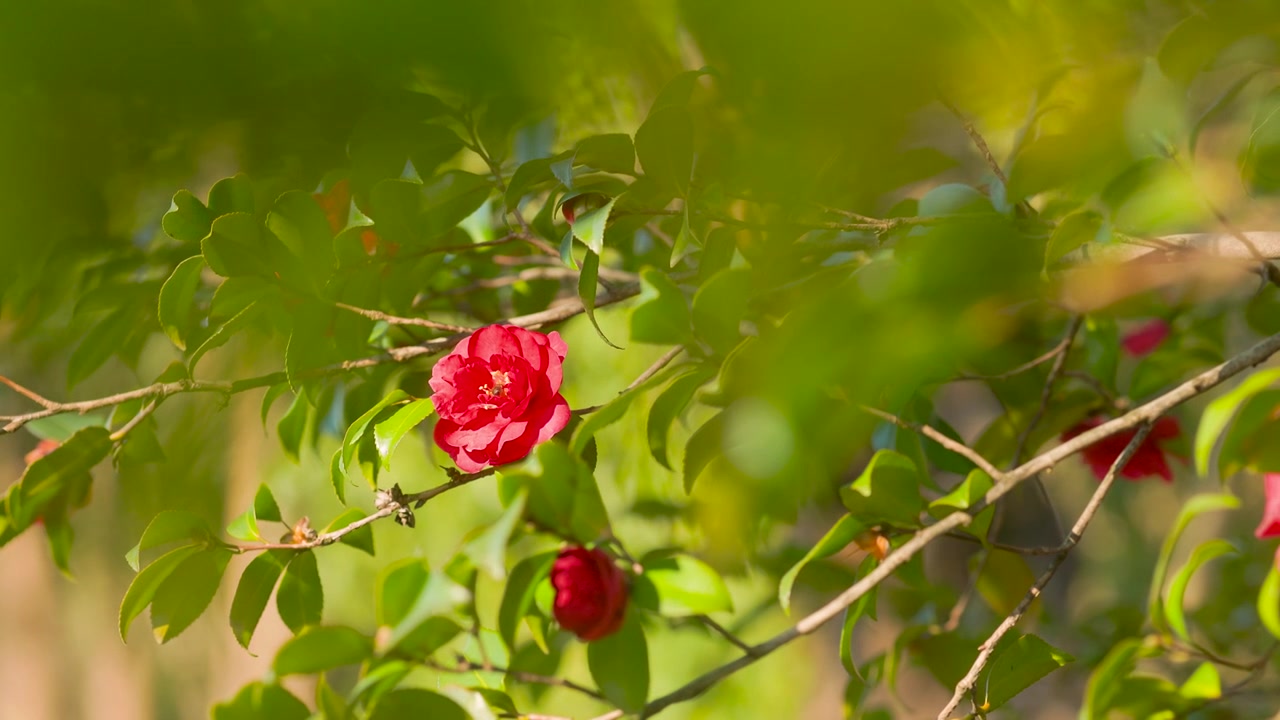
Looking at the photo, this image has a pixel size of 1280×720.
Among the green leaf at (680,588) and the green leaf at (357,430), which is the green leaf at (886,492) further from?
the green leaf at (357,430)

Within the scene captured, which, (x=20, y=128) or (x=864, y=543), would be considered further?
(x=864, y=543)

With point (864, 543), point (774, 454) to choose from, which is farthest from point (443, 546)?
point (774, 454)

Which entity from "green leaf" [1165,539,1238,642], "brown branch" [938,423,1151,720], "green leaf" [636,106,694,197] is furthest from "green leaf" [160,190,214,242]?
"green leaf" [1165,539,1238,642]

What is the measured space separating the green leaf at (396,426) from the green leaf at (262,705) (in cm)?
13

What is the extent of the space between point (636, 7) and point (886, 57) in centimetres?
7

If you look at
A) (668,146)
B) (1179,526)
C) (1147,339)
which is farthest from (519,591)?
(1147,339)

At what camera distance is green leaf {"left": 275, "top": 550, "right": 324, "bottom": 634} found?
58 centimetres

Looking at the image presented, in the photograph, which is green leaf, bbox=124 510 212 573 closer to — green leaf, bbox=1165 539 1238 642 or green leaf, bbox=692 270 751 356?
green leaf, bbox=692 270 751 356

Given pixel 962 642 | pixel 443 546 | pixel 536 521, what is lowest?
pixel 443 546

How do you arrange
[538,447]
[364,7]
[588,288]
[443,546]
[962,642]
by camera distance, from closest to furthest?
1. [364,7]
2. [538,447]
3. [588,288]
4. [962,642]
5. [443,546]

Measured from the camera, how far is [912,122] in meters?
0.24

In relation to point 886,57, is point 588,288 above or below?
below

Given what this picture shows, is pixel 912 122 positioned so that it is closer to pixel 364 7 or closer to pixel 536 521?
pixel 364 7

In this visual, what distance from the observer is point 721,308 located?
456mm
